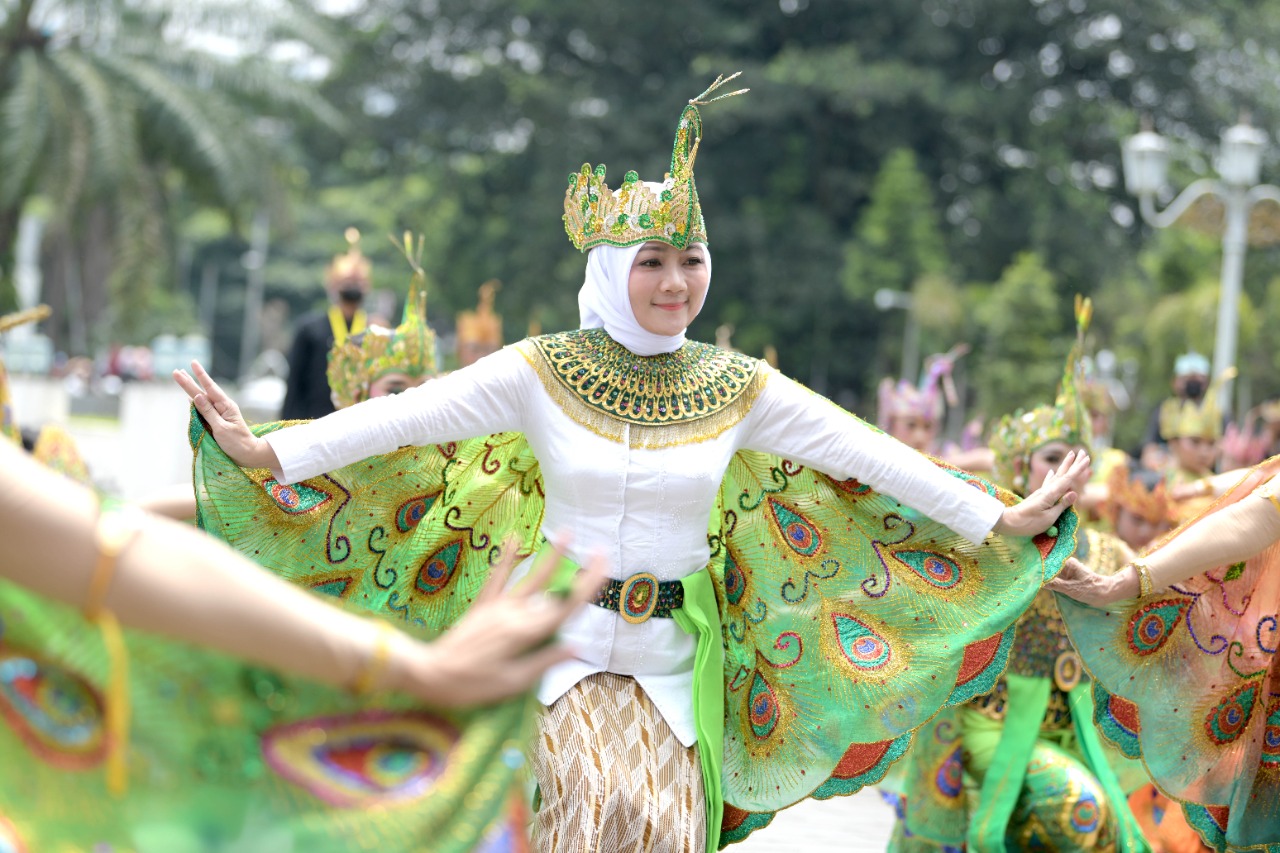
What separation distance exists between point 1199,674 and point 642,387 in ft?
6.09

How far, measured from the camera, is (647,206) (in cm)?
398

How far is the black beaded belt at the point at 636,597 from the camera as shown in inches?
155

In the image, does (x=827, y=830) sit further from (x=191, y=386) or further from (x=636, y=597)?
(x=191, y=386)

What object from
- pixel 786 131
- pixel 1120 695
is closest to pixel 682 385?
pixel 1120 695

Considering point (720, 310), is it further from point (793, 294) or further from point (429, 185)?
point (429, 185)

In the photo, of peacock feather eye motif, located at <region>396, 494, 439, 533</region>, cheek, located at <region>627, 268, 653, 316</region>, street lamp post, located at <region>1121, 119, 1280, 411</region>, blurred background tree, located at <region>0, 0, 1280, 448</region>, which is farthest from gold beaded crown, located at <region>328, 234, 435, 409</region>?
blurred background tree, located at <region>0, 0, 1280, 448</region>

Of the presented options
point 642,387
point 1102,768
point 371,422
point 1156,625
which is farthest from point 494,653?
point 1102,768

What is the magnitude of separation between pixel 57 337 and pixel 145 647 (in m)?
35.3

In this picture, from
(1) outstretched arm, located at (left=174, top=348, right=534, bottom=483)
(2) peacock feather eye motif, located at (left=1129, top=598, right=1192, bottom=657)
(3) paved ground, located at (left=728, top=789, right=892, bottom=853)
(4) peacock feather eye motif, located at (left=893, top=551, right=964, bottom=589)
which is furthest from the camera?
(3) paved ground, located at (left=728, top=789, right=892, bottom=853)

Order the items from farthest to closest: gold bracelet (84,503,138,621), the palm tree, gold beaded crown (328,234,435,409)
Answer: the palm tree < gold beaded crown (328,234,435,409) < gold bracelet (84,503,138,621)

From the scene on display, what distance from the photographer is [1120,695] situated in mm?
4633

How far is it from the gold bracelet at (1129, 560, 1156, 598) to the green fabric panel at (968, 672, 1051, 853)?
1161 millimetres

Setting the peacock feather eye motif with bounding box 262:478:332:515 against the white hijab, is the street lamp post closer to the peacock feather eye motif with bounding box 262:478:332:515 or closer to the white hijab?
the white hijab

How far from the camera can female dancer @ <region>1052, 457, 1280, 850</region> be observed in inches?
174
